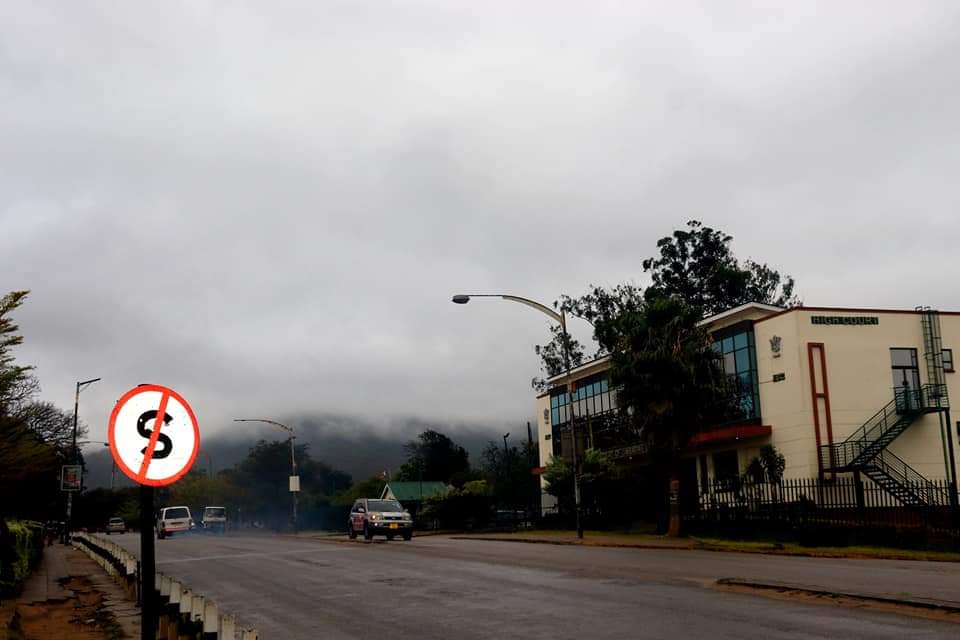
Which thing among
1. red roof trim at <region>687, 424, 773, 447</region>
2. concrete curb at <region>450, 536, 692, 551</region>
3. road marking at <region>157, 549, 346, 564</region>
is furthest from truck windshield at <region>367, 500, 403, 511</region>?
red roof trim at <region>687, 424, 773, 447</region>

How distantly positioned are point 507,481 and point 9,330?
65352 mm

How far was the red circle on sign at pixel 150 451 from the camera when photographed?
6117 mm

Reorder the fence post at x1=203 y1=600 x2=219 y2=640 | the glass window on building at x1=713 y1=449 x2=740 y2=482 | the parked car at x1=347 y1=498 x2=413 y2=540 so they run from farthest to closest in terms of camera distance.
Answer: the glass window on building at x1=713 y1=449 x2=740 y2=482
the parked car at x1=347 y1=498 x2=413 y2=540
the fence post at x1=203 y1=600 x2=219 y2=640

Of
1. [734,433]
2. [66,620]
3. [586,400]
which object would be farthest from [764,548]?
[586,400]

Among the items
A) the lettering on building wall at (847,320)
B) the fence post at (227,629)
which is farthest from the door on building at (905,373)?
the fence post at (227,629)

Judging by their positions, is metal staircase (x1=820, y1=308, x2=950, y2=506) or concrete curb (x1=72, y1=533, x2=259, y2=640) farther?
metal staircase (x1=820, y1=308, x2=950, y2=506)

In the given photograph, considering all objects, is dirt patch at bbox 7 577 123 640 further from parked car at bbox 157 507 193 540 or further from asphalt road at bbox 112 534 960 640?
parked car at bbox 157 507 193 540

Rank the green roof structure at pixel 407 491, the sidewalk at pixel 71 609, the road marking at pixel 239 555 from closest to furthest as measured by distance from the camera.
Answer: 1. the sidewalk at pixel 71 609
2. the road marking at pixel 239 555
3. the green roof structure at pixel 407 491

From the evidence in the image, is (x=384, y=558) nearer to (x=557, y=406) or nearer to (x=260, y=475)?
(x=557, y=406)

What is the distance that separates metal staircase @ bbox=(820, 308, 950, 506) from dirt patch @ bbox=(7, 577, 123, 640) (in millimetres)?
28875

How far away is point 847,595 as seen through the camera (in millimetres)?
13539

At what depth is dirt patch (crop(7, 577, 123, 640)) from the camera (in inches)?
506

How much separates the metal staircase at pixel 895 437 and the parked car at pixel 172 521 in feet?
117

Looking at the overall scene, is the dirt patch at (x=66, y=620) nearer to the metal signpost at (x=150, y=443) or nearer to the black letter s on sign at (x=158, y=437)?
the metal signpost at (x=150, y=443)
